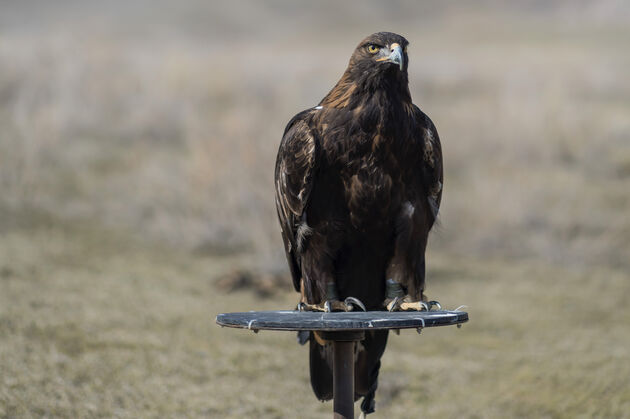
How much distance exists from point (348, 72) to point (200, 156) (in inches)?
313

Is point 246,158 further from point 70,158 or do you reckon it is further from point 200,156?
point 70,158

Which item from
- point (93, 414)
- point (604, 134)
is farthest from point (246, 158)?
point (604, 134)

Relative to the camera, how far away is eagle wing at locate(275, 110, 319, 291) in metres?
4.80

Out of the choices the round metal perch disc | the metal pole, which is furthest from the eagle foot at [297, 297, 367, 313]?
the round metal perch disc

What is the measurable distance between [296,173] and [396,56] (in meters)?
0.85

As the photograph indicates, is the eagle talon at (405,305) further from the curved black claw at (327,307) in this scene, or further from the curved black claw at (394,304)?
the curved black claw at (327,307)

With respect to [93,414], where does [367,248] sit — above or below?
above

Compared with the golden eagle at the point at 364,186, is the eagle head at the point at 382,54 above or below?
above

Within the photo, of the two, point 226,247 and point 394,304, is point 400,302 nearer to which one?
point 394,304

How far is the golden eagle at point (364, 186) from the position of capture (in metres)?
4.79

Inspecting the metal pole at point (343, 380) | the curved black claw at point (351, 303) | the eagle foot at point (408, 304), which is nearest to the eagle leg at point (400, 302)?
the eagle foot at point (408, 304)

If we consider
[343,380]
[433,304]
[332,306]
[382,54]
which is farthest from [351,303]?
[382,54]

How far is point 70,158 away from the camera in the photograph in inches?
619

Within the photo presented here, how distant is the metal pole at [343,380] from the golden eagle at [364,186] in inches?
14.5
